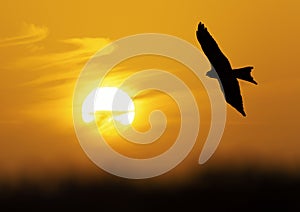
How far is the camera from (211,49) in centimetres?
2352

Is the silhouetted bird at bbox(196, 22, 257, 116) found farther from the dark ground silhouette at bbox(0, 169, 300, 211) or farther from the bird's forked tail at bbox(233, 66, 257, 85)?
the dark ground silhouette at bbox(0, 169, 300, 211)

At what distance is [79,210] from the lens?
43.6 metres

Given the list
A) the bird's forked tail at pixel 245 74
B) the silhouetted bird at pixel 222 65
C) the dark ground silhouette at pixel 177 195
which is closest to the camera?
the bird's forked tail at pixel 245 74

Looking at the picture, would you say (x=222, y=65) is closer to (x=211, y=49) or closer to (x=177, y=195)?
(x=211, y=49)

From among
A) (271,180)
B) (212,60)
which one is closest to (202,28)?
(212,60)

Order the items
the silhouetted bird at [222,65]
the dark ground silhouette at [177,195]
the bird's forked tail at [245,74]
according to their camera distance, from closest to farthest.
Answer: the bird's forked tail at [245,74], the silhouetted bird at [222,65], the dark ground silhouette at [177,195]

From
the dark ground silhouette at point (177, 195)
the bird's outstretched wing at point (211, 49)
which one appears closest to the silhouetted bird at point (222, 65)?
the bird's outstretched wing at point (211, 49)

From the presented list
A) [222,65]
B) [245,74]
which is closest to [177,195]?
[222,65]

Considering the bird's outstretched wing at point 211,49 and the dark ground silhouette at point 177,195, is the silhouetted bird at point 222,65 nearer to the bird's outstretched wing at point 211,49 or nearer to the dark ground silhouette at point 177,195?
the bird's outstretched wing at point 211,49

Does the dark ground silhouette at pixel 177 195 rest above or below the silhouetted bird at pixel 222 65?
above

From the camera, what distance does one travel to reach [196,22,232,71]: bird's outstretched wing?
2341cm

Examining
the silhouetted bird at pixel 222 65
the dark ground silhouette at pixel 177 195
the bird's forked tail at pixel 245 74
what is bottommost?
the bird's forked tail at pixel 245 74

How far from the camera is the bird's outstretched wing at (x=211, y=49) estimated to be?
23.4m

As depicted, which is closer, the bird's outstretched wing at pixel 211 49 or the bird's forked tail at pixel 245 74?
the bird's forked tail at pixel 245 74
